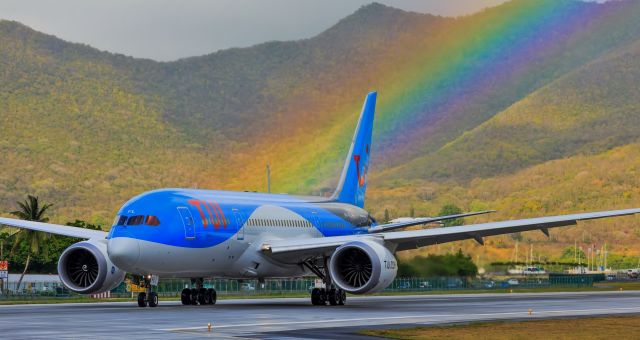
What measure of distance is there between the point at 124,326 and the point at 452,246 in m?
84.9

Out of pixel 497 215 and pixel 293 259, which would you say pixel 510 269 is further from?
pixel 497 215

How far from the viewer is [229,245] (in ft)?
162

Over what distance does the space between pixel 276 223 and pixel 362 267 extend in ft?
22.5

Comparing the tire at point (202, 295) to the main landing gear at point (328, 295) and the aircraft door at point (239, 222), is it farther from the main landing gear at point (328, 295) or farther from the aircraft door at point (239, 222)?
the main landing gear at point (328, 295)

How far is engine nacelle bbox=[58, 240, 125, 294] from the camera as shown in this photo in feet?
156

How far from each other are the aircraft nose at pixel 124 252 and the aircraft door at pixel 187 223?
8.50ft

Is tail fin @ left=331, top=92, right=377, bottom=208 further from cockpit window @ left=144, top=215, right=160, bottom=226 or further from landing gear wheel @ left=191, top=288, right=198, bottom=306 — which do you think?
cockpit window @ left=144, top=215, right=160, bottom=226

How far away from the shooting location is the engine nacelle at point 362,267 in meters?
46.3

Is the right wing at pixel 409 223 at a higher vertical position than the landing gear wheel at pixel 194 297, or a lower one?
higher

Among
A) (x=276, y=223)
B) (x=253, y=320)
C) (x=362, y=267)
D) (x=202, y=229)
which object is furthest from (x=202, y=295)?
(x=253, y=320)

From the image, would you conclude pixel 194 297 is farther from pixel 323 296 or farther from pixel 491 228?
pixel 491 228

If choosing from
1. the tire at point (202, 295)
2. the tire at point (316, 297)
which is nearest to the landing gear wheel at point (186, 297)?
the tire at point (202, 295)

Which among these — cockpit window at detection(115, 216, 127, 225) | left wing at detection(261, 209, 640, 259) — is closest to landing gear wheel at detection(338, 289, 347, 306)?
left wing at detection(261, 209, 640, 259)

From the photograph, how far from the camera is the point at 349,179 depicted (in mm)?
64062
